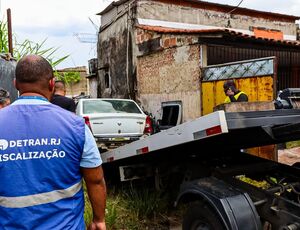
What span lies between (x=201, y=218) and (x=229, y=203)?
372 mm

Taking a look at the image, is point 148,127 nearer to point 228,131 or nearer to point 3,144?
point 228,131

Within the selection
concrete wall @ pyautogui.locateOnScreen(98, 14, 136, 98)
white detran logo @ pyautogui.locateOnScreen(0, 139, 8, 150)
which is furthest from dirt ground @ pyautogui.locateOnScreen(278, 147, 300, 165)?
white detran logo @ pyautogui.locateOnScreen(0, 139, 8, 150)

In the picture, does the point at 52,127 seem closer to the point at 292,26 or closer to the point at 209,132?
the point at 209,132

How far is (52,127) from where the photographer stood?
1824 millimetres

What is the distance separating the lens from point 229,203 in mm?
2736

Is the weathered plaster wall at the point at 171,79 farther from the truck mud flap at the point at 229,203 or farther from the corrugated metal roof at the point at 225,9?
the truck mud flap at the point at 229,203

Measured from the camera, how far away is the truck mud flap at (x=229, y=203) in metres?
2.66

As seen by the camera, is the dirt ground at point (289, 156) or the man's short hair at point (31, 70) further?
the dirt ground at point (289, 156)

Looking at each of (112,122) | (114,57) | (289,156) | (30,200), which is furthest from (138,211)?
(114,57)

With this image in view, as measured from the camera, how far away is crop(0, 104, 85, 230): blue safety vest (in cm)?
178

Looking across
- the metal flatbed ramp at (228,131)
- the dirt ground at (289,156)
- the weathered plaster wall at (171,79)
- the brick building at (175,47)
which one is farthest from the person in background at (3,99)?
the weathered plaster wall at (171,79)

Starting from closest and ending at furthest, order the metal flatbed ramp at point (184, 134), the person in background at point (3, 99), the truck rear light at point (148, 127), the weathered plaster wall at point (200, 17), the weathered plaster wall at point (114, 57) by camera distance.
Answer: the metal flatbed ramp at point (184, 134) → the person in background at point (3, 99) → the truck rear light at point (148, 127) → the weathered plaster wall at point (200, 17) → the weathered plaster wall at point (114, 57)

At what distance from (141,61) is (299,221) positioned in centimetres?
1139

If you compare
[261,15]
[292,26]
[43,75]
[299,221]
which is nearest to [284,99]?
[299,221]
